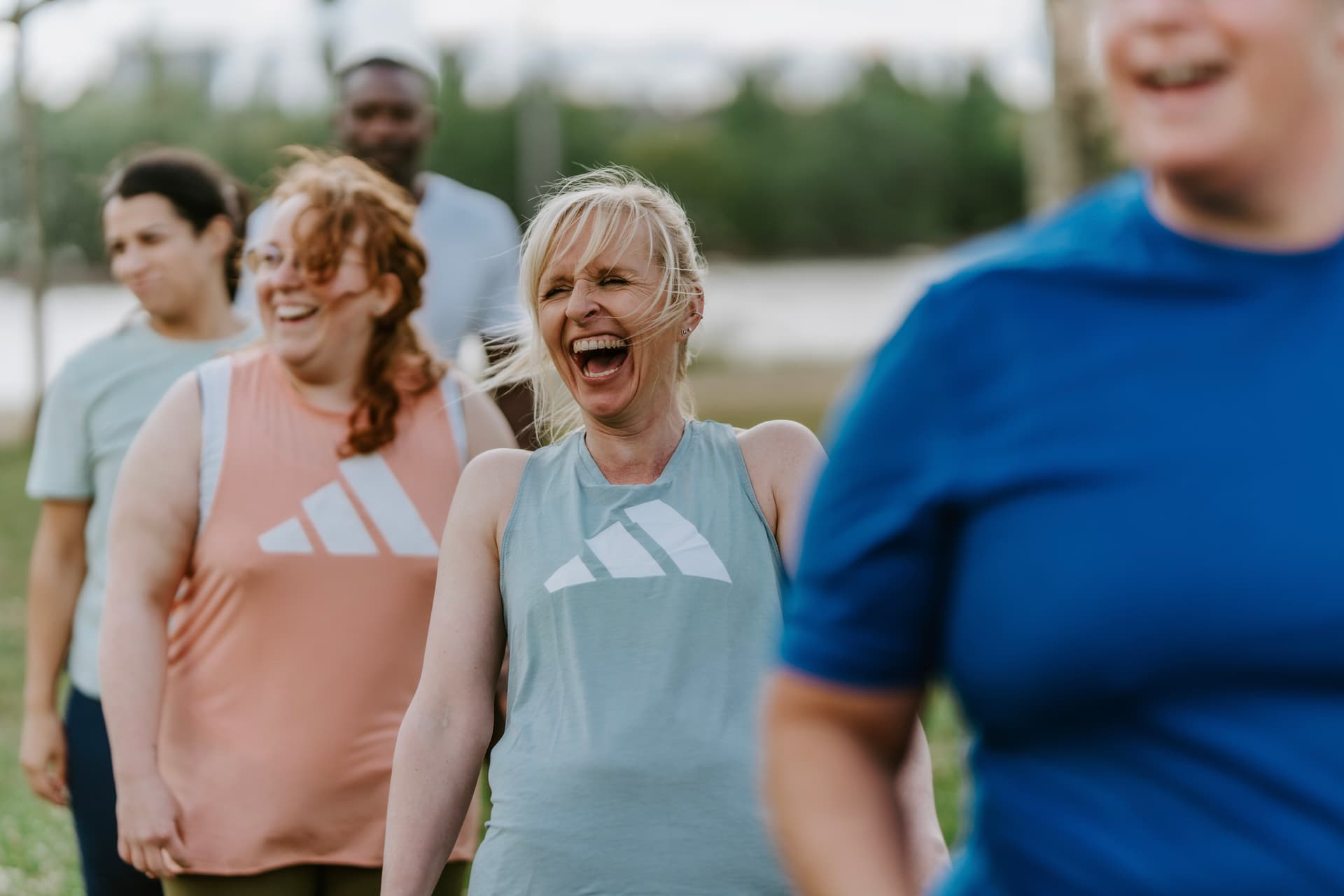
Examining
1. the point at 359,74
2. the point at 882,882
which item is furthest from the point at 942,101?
the point at 882,882

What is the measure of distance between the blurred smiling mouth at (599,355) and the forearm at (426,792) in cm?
54

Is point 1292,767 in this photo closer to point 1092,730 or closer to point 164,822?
point 1092,730

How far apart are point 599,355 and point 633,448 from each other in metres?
0.16

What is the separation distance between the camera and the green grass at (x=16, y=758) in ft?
17.5

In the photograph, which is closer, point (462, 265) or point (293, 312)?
point (293, 312)

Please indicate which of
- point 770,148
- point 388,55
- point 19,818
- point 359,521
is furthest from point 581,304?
point 770,148

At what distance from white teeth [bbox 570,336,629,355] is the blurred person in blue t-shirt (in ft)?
4.27

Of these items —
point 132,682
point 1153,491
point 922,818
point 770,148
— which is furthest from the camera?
point 770,148

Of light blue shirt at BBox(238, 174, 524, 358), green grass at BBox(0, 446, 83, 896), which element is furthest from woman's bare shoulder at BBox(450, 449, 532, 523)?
green grass at BBox(0, 446, 83, 896)

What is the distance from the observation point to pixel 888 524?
1.27 meters

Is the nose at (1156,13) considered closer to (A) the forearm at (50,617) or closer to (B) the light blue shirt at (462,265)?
(A) the forearm at (50,617)

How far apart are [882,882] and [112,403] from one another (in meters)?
2.81

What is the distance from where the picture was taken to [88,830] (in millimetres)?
3602

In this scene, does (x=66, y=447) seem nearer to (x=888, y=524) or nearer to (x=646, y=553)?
(x=646, y=553)
